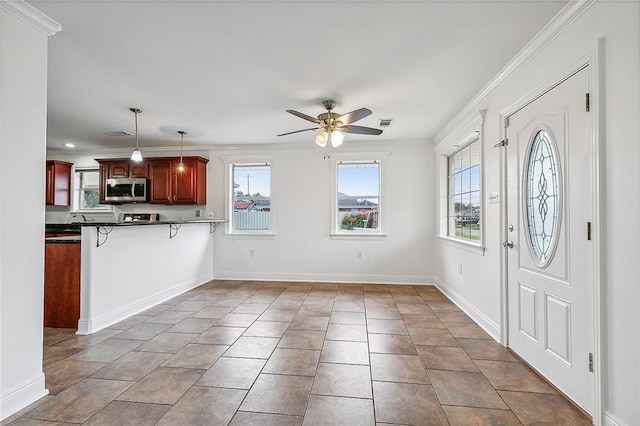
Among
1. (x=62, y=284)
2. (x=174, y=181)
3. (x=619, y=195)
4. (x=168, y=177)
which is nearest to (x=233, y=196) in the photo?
(x=174, y=181)

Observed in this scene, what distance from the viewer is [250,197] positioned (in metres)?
5.74

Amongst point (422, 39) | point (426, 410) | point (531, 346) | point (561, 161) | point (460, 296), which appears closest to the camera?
point (426, 410)

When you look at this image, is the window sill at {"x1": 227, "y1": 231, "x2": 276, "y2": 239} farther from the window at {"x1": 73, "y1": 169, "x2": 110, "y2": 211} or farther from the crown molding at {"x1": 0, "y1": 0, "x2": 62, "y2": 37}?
the crown molding at {"x1": 0, "y1": 0, "x2": 62, "y2": 37}

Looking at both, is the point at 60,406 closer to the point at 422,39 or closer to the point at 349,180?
the point at 422,39

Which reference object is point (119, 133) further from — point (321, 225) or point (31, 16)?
point (321, 225)

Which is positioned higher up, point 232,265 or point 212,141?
point 212,141

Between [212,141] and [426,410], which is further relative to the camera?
[212,141]

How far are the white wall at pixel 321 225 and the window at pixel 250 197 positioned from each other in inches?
6.6

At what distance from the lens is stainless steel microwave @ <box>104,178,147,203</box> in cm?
542

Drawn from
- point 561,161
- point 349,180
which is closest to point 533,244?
point 561,161

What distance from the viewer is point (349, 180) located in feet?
18.1

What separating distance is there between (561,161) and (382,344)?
2057 mm

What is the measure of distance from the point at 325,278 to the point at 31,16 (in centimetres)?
472

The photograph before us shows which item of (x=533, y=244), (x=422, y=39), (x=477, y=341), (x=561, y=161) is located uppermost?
(x=422, y=39)
